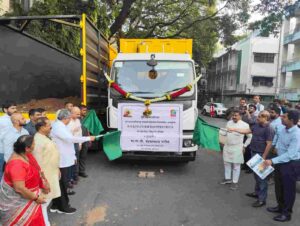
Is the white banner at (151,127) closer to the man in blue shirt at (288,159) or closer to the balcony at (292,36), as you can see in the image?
the man in blue shirt at (288,159)

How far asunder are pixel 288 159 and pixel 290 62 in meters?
31.1

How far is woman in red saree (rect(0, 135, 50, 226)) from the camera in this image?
3.05 meters

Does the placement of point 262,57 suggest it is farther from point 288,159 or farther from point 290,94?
point 288,159

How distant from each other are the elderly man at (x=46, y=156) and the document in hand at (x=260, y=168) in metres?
2.91

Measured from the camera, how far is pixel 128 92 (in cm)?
718

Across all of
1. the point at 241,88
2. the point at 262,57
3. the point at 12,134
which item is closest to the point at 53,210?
the point at 12,134

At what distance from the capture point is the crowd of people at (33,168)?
310cm

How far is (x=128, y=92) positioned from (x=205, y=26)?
48.9 feet

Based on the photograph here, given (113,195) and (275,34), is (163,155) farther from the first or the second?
(275,34)

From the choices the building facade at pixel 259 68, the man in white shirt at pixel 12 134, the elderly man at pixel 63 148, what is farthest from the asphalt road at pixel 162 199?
the building facade at pixel 259 68

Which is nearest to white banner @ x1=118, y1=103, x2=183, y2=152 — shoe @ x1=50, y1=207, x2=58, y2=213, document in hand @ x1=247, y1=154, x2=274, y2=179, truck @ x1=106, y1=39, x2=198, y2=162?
truck @ x1=106, y1=39, x2=198, y2=162

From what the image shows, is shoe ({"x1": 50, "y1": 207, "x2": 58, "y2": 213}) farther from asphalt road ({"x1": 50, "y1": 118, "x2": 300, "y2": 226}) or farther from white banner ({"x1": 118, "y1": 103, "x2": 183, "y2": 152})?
white banner ({"x1": 118, "y1": 103, "x2": 183, "y2": 152})

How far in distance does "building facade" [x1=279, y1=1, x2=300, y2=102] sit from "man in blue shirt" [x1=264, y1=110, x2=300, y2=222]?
2752 cm

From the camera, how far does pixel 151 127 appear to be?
6.92m
